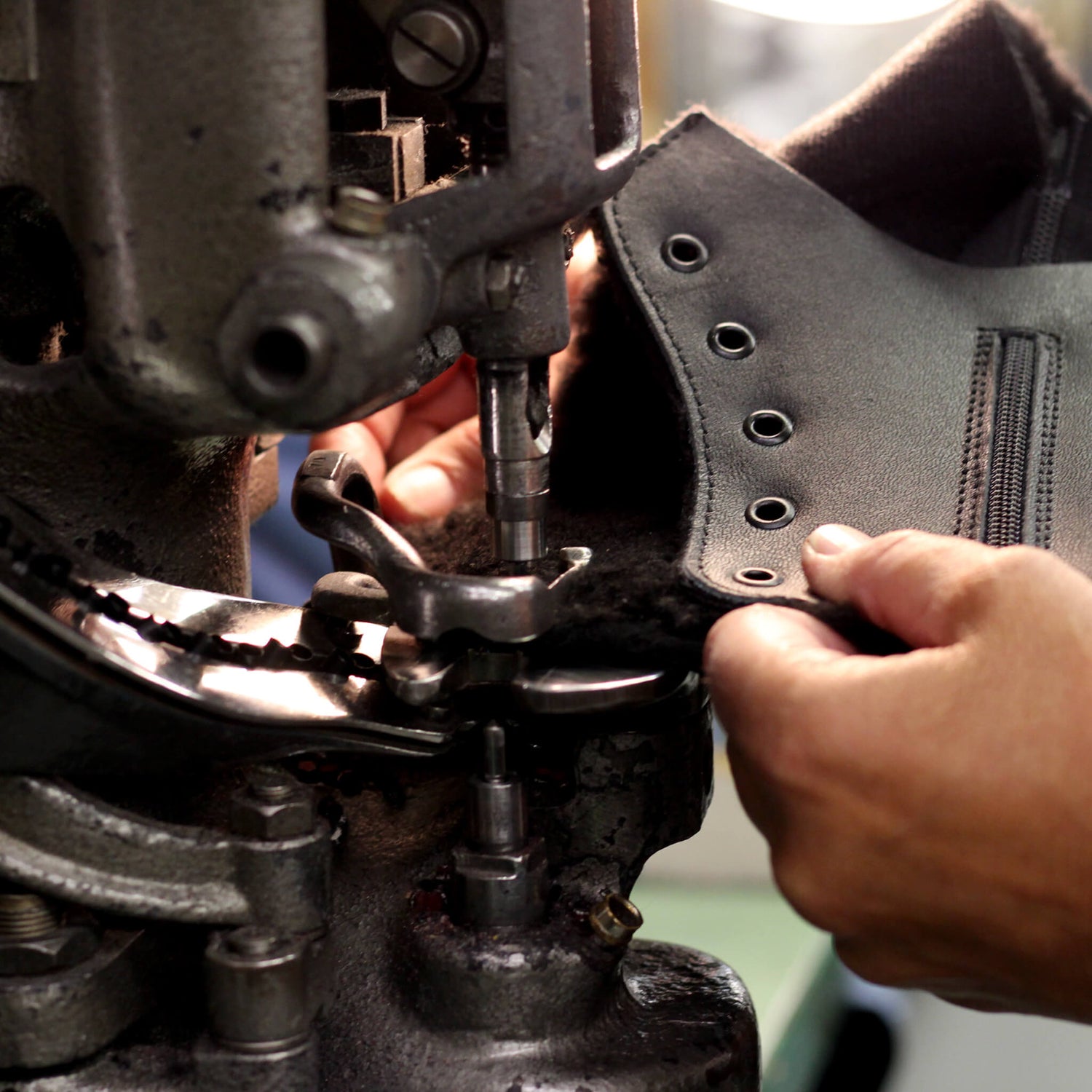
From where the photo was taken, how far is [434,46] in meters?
0.52

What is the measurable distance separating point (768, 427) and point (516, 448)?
0.19 m

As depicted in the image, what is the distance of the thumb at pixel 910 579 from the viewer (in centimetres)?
52

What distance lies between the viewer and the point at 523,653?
0.61 metres

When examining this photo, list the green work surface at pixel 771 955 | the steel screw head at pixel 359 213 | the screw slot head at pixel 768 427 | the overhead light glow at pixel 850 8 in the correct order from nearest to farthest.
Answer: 1. the steel screw head at pixel 359 213
2. the screw slot head at pixel 768 427
3. the green work surface at pixel 771 955
4. the overhead light glow at pixel 850 8

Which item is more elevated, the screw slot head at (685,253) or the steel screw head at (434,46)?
the steel screw head at (434,46)

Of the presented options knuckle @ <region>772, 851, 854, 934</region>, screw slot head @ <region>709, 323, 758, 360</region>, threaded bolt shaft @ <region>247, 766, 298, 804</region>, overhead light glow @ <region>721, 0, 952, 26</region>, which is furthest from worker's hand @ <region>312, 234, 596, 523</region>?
overhead light glow @ <region>721, 0, 952, 26</region>

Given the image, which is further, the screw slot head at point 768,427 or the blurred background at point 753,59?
the blurred background at point 753,59

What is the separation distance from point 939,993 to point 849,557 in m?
0.19

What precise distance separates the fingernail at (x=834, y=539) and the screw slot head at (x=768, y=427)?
0.10 m

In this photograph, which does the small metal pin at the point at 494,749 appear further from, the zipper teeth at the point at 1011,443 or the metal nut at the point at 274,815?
the zipper teeth at the point at 1011,443

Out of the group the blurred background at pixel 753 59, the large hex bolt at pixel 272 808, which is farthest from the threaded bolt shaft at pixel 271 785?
the blurred background at pixel 753 59

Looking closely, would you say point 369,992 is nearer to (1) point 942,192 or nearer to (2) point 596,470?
(2) point 596,470

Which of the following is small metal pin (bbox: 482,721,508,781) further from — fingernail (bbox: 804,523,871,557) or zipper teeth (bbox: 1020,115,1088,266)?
zipper teeth (bbox: 1020,115,1088,266)

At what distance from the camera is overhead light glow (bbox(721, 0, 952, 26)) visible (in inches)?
62.2
